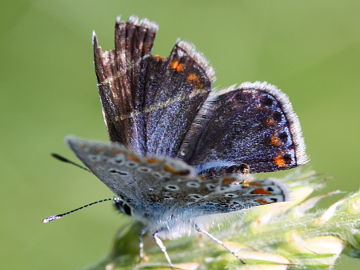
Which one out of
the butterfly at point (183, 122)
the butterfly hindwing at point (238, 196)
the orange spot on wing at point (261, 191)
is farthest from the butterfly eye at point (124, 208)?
the orange spot on wing at point (261, 191)

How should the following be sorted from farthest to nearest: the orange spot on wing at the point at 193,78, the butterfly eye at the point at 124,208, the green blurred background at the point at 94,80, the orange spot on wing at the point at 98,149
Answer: the green blurred background at the point at 94,80, the orange spot on wing at the point at 193,78, the butterfly eye at the point at 124,208, the orange spot on wing at the point at 98,149

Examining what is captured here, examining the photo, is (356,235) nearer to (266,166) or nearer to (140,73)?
(266,166)

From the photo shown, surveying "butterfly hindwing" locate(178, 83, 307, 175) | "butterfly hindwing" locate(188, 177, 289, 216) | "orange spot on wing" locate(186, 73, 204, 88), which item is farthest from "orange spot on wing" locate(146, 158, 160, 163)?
"orange spot on wing" locate(186, 73, 204, 88)

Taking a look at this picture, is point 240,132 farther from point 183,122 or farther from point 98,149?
point 98,149

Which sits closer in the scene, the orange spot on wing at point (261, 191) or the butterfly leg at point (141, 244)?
the orange spot on wing at point (261, 191)

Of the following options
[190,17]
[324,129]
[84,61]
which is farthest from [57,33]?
[324,129]

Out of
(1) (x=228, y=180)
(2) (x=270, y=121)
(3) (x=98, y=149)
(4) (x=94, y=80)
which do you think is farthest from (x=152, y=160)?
(4) (x=94, y=80)

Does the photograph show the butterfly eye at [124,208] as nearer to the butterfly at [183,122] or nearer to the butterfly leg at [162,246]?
the butterfly at [183,122]
